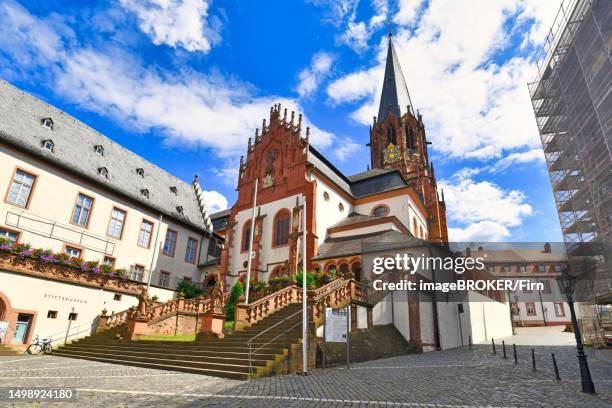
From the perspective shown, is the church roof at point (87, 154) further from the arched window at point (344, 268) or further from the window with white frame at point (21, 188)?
the arched window at point (344, 268)

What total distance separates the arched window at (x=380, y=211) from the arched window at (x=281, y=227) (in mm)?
8890

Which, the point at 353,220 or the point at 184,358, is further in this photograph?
the point at 353,220

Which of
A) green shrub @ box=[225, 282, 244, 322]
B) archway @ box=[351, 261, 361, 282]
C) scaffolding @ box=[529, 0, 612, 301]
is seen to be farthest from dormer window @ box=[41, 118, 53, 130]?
scaffolding @ box=[529, 0, 612, 301]

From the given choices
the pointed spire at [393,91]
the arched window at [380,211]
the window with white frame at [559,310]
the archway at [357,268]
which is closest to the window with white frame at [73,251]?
the archway at [357,268]

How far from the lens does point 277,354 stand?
11641 mm

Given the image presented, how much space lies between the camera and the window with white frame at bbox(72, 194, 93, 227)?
24219mm

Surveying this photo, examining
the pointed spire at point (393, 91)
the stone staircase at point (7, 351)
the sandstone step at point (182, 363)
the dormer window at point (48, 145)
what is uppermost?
the pointed spire at point (393, 91)

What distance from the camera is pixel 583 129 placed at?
67.0 feet

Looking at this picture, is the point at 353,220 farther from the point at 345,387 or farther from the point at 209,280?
the point at 345,387

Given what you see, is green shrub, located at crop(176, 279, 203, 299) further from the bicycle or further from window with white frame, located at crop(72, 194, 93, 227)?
the bicycle

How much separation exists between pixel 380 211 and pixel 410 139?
2335 centimetres

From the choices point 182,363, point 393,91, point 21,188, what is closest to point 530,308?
point 393,91

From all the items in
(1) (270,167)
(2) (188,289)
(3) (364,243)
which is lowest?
(2) (188,289)

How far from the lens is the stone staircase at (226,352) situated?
445 inches
